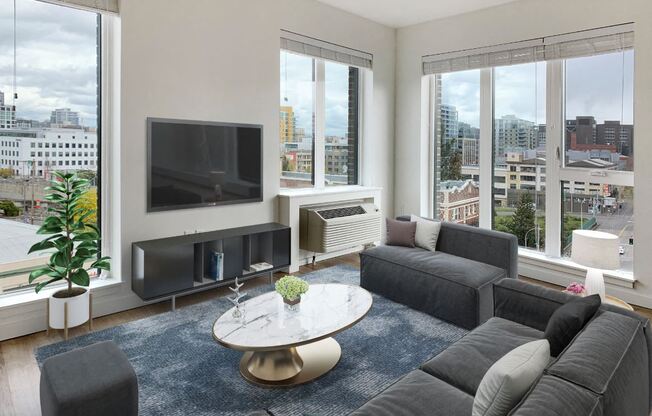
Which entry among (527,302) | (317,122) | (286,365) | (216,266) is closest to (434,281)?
(527,302)

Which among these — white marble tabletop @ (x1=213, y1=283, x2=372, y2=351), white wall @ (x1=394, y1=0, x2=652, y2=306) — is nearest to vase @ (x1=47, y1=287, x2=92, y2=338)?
white marble tabletop @ (x1=213, y1=283, x2=372, y2=351)

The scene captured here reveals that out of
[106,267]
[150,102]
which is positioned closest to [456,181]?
[150,102]

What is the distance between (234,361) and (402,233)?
204cm

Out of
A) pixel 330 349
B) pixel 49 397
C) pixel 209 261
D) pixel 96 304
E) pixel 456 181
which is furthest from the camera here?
pixel 456 181

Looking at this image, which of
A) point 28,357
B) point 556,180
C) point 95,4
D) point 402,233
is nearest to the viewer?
point 28,357

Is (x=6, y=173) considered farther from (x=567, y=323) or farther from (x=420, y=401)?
(x=567, y=323)

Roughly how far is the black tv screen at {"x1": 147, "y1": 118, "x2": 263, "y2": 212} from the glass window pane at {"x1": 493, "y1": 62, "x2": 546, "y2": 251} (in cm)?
275

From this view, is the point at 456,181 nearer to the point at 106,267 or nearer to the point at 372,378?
the point at 372,378

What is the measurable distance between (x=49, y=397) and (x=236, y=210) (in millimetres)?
2598

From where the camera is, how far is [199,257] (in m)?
3.69

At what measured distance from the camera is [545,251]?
4.58 m

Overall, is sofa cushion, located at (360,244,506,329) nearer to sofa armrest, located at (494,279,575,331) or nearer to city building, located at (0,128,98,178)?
sofa armrest, located at (494,279,575,331)

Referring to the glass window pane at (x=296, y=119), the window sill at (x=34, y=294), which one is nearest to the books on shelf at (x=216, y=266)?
the window sill at (x=34, y=294)

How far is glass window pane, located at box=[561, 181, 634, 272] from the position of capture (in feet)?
13.1
